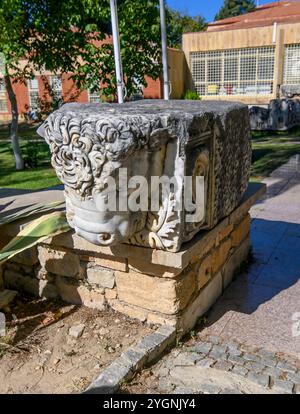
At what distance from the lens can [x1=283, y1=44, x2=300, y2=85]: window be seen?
69.8ft

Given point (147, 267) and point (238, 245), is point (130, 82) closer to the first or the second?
point (238, 245)

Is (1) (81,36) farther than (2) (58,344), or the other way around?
(1) (81,36)

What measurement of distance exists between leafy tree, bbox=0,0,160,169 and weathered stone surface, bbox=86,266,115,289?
6293 mm

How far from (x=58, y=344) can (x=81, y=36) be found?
757 cm

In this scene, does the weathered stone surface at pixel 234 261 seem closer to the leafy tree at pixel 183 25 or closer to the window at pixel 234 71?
the window at pixel 234 71

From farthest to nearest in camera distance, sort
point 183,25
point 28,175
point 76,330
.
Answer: point 183,25 < point 28,175 < point 76,330

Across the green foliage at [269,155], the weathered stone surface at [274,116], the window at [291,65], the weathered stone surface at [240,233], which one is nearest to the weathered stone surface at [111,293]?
the weathered stone surface at [240,233]

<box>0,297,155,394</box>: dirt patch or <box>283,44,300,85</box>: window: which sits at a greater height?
<box>283,44,300,85</box>: window

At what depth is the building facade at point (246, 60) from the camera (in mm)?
21203

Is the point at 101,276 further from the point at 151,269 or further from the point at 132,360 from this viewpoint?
the point at 132,360

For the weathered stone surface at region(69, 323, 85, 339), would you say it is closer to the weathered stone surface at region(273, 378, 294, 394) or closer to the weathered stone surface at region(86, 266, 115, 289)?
the weathered stone surface at region(86, 266, 115, 289)

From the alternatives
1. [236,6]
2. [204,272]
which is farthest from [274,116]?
[236,6]

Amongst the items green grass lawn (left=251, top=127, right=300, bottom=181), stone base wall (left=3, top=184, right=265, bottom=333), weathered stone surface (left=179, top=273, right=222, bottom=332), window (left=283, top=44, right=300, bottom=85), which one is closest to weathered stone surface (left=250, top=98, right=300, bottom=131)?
green grass lawn (left=251, top=127, right=300, bottom=181)

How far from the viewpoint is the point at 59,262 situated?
2.91 meters
